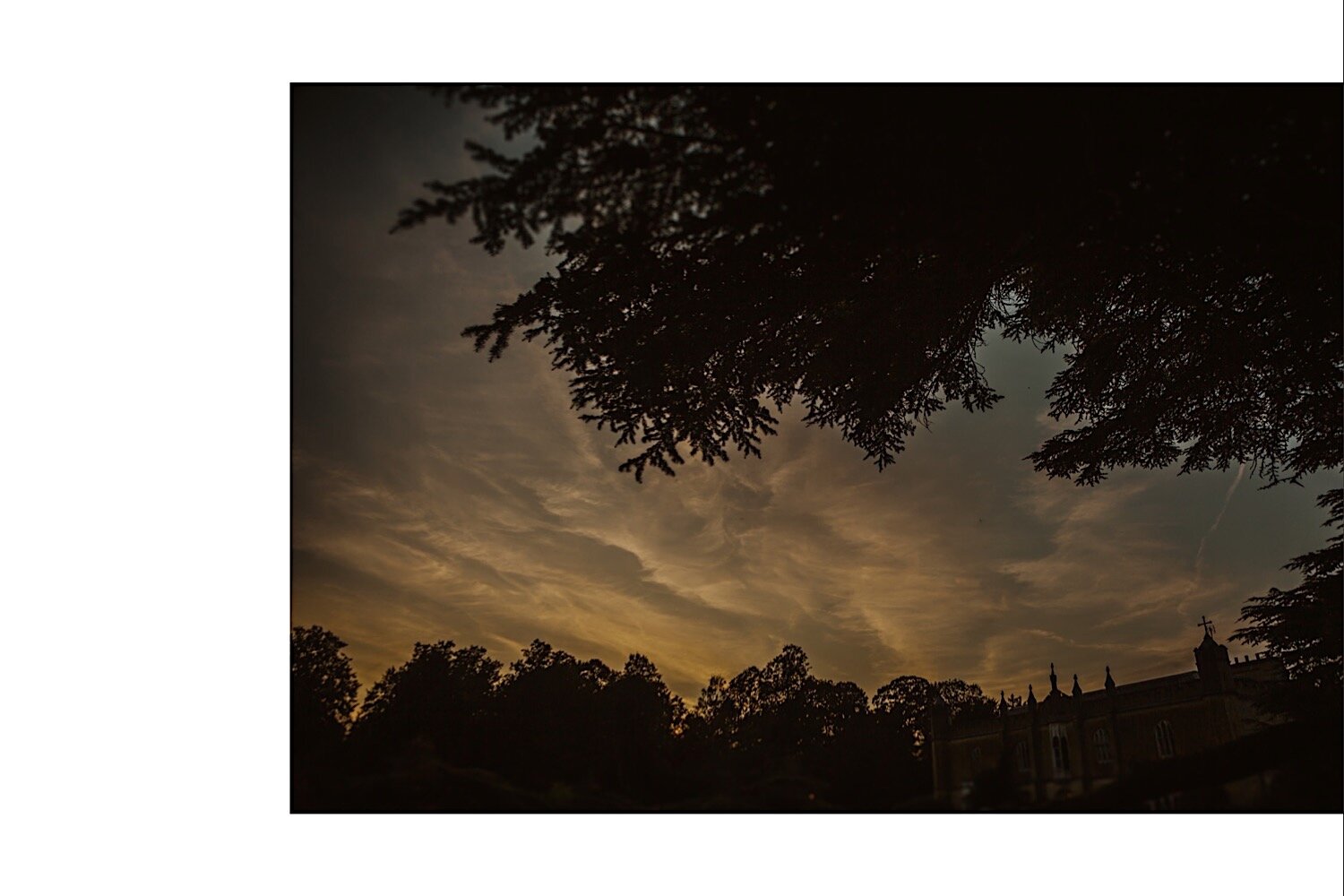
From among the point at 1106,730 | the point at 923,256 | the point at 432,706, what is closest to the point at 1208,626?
the point at 1106,730

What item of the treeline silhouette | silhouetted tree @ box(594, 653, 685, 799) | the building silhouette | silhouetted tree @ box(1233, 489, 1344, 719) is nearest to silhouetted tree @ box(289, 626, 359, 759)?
the treeline silhouette

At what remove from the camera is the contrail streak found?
25.3 feet

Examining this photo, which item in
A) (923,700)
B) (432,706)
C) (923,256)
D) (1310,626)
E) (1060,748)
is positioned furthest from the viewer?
(923,700)

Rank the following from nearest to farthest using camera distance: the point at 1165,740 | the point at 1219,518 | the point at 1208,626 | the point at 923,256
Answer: the point at 1165,740 → the point at 923,256 → the point at 1208,626 → the point at 1219,518

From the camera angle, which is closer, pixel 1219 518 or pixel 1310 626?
pixel 1310 626

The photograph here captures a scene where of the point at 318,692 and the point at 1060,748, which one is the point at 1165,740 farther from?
the point at 318,692

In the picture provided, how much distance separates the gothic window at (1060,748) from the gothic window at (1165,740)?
62cm

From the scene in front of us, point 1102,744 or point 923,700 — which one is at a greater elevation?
point 923,700

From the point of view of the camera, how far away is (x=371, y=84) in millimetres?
5539

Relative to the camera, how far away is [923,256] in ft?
21.3

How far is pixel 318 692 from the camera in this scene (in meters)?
5.68

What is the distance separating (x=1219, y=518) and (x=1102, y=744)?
2.92 m

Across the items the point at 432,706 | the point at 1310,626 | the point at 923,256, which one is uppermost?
the point at 923,256

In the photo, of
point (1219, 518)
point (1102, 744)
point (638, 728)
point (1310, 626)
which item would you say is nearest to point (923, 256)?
point (1102, 744)
